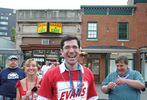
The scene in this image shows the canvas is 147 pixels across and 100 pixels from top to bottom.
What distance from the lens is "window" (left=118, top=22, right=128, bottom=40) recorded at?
21.5m

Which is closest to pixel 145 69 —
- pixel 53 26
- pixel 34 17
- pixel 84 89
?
pixel 53 26

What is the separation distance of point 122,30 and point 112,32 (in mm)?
1078

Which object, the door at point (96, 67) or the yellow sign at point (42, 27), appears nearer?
the door at point (96, 67)

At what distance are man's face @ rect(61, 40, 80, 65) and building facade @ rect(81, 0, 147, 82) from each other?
18041mm

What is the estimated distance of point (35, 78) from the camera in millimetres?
4602

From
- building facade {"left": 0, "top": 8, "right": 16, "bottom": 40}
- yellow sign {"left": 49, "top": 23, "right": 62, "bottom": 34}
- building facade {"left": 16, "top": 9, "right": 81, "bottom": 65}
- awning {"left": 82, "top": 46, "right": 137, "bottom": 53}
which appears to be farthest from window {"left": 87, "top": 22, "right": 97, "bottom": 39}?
building facade {"left": 0, "top": 8, "right": 16, "bottom": 40}

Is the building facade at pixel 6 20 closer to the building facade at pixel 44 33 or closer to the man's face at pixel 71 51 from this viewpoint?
the building facade at pixel 44 33

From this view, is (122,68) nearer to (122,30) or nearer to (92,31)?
(92,31)

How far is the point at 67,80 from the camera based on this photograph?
2740 millimetres

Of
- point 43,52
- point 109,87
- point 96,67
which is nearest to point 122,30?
point 96,67

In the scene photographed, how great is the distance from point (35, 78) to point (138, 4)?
1929 cm

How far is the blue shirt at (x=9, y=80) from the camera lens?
5.64m

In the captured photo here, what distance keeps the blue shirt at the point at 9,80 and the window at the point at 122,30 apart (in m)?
17.0

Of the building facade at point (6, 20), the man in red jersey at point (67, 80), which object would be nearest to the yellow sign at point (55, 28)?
the man in red jersey at point (67, 80)
